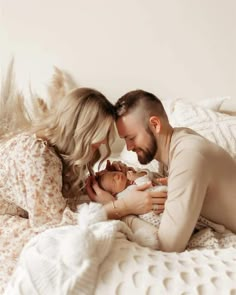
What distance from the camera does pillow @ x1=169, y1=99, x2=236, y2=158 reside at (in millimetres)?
1940

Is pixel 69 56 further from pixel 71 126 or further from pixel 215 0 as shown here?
pixel 71 126

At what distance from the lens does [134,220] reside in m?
1.50

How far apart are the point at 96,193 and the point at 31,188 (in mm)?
261

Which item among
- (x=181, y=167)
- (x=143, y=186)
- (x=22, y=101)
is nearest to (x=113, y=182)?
(x=143, y=186)

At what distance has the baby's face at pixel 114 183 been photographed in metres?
1.70

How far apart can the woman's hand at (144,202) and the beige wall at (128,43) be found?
101cm

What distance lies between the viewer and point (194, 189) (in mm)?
1352

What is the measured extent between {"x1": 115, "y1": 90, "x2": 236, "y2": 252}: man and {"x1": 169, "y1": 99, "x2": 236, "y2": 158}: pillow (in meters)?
0.41

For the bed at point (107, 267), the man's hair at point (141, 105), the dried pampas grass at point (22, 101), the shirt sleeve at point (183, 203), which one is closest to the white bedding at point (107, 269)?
the bed at point (107, 267)

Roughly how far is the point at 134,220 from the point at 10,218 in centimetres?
52

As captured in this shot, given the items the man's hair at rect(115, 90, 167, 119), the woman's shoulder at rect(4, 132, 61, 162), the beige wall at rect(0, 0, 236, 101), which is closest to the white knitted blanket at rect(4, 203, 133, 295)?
the woman's shoulder at rect(4, 132, 61, 162)

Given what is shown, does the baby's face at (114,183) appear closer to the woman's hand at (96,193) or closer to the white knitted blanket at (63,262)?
the woman's hand at (96,193)

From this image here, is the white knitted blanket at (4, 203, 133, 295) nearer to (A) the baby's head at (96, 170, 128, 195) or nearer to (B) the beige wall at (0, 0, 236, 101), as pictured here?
(A) the baby's head at (96, 170, 128, 195)

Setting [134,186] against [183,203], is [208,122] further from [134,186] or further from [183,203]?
[183,203]
